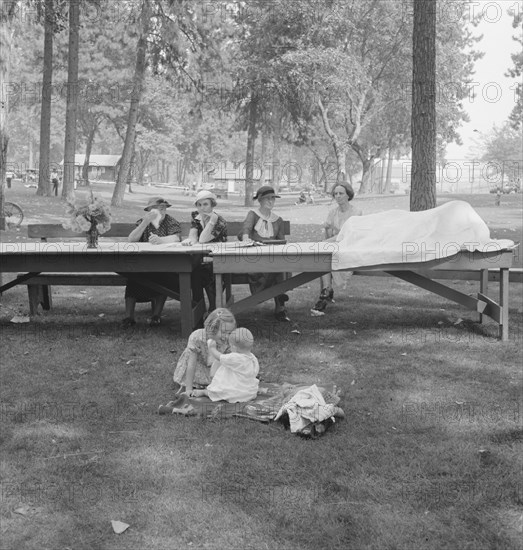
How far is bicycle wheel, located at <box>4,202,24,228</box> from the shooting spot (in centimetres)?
1675

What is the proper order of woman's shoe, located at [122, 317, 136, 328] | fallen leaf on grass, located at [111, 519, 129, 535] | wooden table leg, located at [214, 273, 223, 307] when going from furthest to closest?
woman's shoe, located at [122, 317, 136, 328], wooden table leg, located at [214, 273, 223, 307], fallen leaf on grass, located at [111, 519, 129, 535]

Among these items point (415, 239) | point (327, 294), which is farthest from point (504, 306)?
point (327, 294)

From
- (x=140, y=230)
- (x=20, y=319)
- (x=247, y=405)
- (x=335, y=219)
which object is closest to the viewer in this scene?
(x=247, y=405)

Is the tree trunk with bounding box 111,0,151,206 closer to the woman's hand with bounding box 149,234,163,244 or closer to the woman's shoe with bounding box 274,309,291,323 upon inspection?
the woman's hand with bounding box 149,234,163,244

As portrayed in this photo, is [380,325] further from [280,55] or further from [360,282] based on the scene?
[280,55]

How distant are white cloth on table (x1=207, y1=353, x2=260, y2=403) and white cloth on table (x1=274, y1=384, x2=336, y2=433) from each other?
1.30 ft

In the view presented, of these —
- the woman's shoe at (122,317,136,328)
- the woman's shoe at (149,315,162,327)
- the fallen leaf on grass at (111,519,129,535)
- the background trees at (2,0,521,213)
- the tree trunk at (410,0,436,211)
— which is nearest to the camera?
the fallen leaf on grass at (111,519,129,535)

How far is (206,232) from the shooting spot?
7.66 metres

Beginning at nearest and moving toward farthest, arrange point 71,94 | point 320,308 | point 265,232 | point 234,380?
point 234,380
point 265,232
point 320,308
point 71,94

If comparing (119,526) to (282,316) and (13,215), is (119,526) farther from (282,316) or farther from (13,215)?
(13,215)

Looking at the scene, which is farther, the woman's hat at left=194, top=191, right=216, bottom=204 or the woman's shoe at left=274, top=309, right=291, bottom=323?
the woman's shoe at left=274, top=309, right=291, bottom=323

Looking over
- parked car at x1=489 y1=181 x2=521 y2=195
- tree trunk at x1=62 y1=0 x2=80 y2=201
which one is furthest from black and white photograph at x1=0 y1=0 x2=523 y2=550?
parked car at x1=489 y1=181 x2=521 y2=195

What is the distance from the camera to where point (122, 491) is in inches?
143

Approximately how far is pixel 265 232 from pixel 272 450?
4047mm
